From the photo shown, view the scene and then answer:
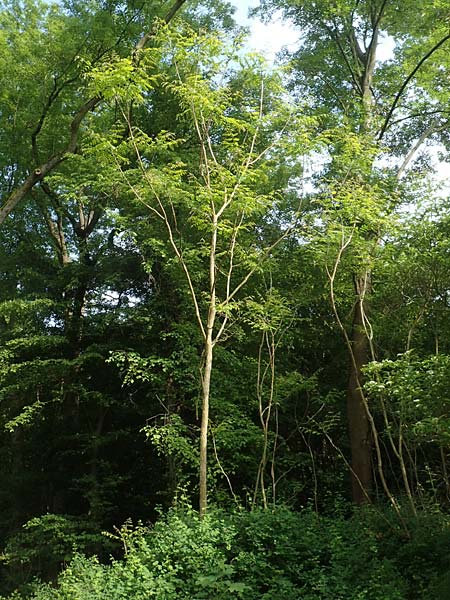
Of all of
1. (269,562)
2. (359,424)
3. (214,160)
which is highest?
(214,160)

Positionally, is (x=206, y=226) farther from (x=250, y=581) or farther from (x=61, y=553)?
(x=61, y=553)

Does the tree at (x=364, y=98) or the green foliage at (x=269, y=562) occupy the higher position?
the tree at (x=364, y=98)

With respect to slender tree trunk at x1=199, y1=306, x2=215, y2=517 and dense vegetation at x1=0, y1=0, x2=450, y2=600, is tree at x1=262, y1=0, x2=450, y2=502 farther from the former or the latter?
slender tree trunk at x1=199, y1=306, x2=215, y2=517

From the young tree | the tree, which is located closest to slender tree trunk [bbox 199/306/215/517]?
the young tree

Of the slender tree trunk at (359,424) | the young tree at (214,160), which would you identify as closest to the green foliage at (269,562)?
the young tree at (214,160)

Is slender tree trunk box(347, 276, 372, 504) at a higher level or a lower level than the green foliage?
higher

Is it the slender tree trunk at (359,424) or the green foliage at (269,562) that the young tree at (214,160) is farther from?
the slender tree trunk at (359,424)

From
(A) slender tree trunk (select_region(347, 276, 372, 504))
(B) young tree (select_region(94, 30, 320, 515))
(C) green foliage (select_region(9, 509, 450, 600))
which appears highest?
(B) young tree (select_region(94, 30, 320, 515))

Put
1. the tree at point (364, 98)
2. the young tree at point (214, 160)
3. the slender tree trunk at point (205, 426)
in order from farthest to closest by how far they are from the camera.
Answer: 1. the tree at point (364, 98)
2. the young tree at point (214, 160)
3. the slender tree trunk at point (205, 426)

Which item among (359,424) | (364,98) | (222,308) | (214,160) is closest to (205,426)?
(222,308)

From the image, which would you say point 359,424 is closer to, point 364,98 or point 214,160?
point 214,160

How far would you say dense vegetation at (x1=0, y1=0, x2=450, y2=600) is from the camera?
20.6 feet

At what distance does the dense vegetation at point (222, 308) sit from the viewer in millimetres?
6285

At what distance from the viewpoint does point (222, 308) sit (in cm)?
696
